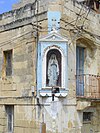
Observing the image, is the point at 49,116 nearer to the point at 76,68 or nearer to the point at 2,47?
the point at 76,68

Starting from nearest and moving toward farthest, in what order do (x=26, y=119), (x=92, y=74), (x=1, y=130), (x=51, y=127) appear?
(x=51, y=127), (x=26, y=119), (x=1, y=130), (x=92, y=74)

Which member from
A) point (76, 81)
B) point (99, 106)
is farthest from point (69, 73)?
point (99, 106)

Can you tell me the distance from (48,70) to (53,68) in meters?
0.23

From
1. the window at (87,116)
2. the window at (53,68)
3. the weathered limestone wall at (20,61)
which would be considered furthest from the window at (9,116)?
the window at (87,116)

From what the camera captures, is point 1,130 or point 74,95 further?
point 1,130

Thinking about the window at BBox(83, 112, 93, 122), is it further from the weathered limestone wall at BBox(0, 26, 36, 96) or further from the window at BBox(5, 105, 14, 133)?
the window at BBox(5, 105, 14, 133)

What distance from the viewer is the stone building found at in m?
12.5

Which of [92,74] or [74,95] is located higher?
[92,74]

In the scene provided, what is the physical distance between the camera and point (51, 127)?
12.2 m

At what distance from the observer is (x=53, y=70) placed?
12.8 metres

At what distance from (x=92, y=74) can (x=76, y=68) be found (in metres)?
1.16

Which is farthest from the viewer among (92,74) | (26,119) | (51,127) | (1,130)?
(92,74)

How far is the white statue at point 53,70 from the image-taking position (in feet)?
41.6

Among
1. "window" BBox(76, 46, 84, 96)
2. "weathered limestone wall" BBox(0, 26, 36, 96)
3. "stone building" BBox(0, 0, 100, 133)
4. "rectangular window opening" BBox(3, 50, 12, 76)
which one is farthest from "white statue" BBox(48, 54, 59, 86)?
"rectangular window opening" BBox(3, 50, 12, 76)
